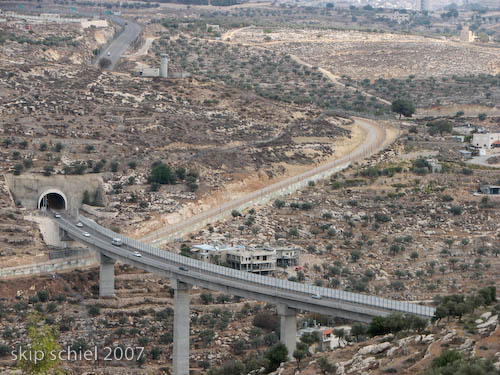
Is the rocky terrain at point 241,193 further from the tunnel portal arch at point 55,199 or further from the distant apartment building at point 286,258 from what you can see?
the tunnel portal arch at point 55,199

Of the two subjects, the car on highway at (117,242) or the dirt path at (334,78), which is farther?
the dirt path at (334,78)

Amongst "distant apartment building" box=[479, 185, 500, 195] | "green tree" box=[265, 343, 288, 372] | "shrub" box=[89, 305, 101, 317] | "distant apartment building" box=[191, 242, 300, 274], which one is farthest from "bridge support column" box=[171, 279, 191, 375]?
"distant apartment building" box=[479, 185, 500, 195]

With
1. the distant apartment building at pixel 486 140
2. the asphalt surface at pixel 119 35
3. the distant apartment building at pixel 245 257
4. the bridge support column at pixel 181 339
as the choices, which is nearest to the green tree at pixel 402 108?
the distant apartment building at pixel 486 140

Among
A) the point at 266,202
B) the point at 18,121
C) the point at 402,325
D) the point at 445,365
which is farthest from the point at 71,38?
the point at 445,365

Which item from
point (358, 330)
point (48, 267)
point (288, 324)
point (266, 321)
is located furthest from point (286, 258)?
point (358, 330)

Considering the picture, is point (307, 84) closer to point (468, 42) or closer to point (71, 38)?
point (71, 38)

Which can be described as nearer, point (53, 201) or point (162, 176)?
point (53, 201)

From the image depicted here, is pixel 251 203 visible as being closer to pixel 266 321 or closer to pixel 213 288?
pixel 266 321
